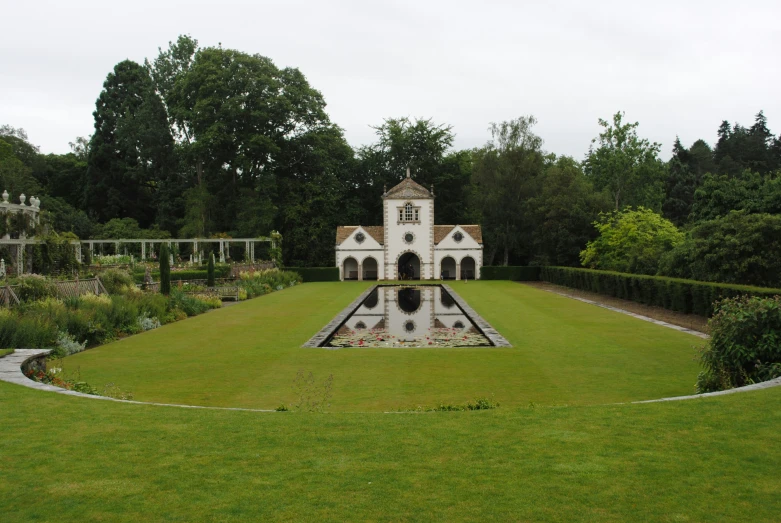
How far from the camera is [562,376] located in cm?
1057

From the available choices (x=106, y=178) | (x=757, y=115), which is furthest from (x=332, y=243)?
(x=757, y=115)

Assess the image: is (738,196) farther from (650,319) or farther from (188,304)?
(188,304)

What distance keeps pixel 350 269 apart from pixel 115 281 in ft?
89.1

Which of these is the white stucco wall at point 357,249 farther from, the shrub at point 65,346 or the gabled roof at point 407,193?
the shrub at point 65,346

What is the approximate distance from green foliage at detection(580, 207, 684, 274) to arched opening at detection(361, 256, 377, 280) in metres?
15.4

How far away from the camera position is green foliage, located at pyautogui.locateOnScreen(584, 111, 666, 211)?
169 ft

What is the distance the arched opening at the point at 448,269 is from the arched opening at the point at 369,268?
201 inches

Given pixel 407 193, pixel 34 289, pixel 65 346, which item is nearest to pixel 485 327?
pixel 65 346

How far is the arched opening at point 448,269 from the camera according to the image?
4606cm

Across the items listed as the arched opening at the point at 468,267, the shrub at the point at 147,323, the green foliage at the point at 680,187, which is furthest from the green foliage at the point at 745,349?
the green foliage at the point at 680,187

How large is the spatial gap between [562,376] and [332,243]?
38238 millimetres

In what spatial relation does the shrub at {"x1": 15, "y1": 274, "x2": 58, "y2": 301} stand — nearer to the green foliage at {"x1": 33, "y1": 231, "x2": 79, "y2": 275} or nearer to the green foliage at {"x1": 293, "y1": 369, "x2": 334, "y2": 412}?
the green foliage at {"x1": 33, "y1": 231, "x2": 79, "y2": 275}

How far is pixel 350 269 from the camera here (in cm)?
4647

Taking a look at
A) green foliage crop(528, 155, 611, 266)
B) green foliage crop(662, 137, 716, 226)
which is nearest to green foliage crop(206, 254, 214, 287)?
green foliage crop(528, 155, 611, 266)
